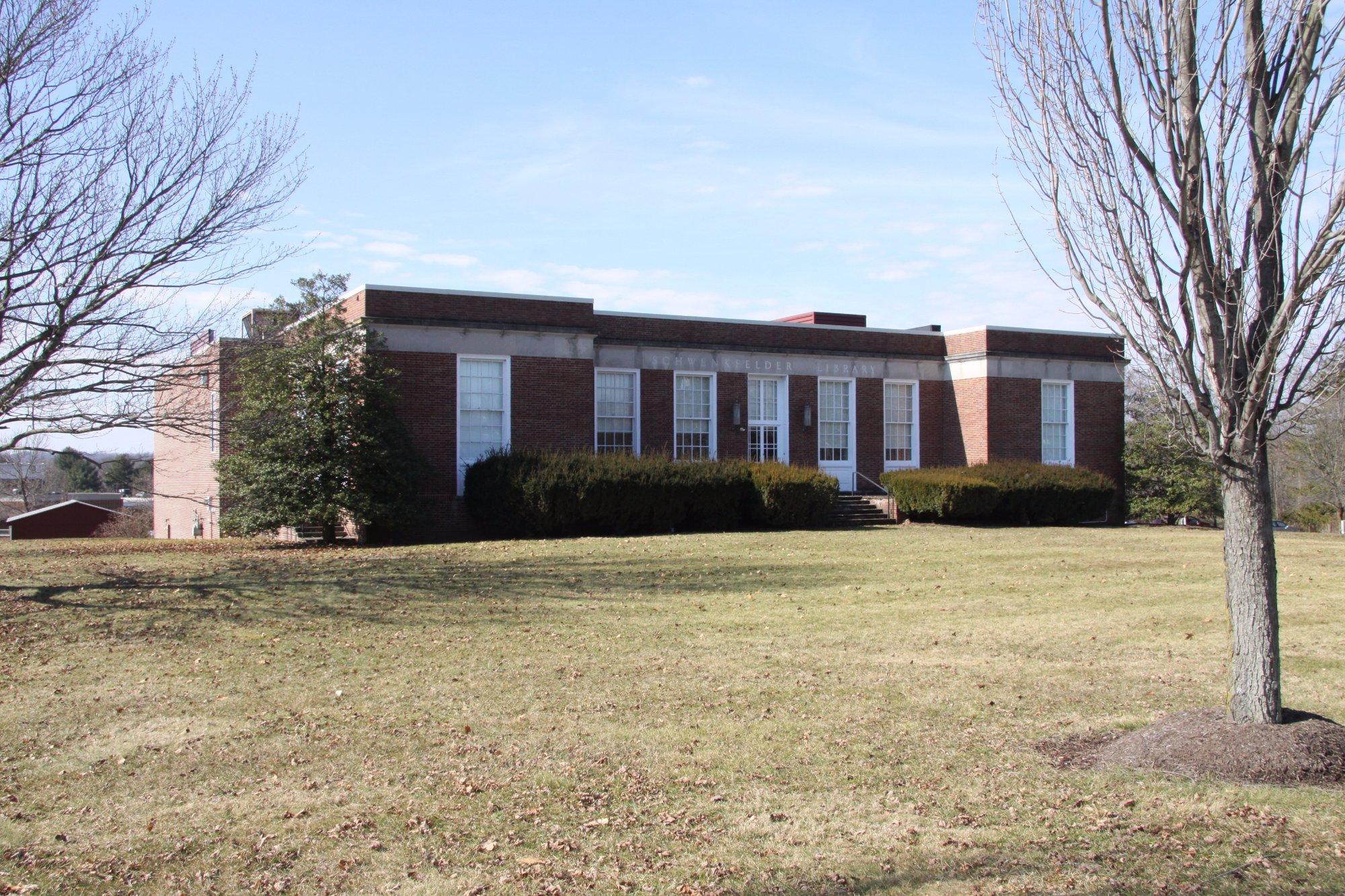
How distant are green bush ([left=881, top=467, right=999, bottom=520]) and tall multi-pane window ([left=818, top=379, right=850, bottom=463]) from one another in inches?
123

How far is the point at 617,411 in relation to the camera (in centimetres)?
2698

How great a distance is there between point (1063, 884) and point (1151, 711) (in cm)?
360

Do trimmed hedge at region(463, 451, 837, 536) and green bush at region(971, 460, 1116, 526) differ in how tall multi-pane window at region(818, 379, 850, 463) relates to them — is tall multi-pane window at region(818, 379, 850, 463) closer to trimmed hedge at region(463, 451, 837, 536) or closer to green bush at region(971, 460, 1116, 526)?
green bush at region(971, 460, 1116, 526)

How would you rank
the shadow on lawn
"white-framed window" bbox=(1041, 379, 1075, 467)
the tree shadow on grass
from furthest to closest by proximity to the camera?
"white-framed window" bbox=(1041, 379, 1075, 467), the shadow on lawn, the tree shadow on grass

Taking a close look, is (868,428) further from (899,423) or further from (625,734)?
(625,734)

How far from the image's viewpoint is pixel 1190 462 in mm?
29469

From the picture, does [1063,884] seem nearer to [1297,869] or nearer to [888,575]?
[1297,869]

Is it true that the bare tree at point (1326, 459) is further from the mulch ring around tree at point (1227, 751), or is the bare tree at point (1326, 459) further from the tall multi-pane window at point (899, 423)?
the mulch ring around tree at point (1227, 751)

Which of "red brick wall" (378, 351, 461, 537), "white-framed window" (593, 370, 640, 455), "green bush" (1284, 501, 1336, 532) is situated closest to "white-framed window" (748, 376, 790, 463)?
"white-framed window" (593, 370, 640, 455)

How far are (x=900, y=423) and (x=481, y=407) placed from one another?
39.4ft

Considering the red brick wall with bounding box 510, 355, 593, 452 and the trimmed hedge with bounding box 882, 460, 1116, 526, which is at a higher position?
the red brick wall with bounding box 510, 355, 593, 452

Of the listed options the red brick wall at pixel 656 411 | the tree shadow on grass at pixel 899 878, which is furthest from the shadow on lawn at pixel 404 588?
the red brick wall at pixel 656 411

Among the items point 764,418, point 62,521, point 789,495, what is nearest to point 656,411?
point 764,418

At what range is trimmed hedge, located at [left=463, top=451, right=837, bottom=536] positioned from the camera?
2233 centimetres
